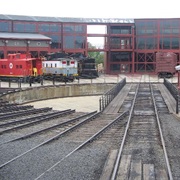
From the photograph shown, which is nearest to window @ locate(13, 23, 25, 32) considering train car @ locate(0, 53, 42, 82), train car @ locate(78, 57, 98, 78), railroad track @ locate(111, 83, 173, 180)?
train car @ locate(78, 57, 98, 78)

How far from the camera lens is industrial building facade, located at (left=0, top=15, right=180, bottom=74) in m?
58.8

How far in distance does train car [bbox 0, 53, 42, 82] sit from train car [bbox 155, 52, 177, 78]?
2003 cm

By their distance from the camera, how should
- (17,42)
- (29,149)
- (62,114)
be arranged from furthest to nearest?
(17,42) < (62,114) < (29,149)

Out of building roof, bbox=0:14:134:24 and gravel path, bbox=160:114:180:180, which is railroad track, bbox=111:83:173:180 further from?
building roof, bbox=0:14:134:24

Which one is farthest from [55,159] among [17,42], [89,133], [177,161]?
[17,42]

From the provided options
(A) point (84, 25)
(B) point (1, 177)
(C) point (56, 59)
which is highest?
(A) point (84, 25)

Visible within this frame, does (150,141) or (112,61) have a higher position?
(112,61)

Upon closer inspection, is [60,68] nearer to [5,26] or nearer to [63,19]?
[5,26]

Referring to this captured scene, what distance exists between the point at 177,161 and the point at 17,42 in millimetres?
44086

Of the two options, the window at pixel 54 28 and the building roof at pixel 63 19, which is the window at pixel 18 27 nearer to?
the building roof at pixel 63 19

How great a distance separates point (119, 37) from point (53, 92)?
2795cm

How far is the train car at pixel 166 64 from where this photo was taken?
175ft

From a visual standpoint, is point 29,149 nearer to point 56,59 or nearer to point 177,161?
Result: point 177,161

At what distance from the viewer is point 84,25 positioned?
59281mm
